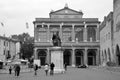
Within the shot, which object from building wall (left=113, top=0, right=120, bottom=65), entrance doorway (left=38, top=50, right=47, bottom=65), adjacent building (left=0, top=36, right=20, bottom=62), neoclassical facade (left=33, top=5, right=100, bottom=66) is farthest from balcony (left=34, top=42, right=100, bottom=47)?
building wall (left=113, top=0, right=120, bottom=65)

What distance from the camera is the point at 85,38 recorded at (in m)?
85.5

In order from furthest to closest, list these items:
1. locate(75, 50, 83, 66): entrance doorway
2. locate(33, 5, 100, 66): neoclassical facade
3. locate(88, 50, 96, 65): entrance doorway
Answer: locate(75, 50, 83, 66): entrance doorway → locate(88, 50, 96, 65): entrance doorway → locate(33, 5, 100, 66): neoclassical facade

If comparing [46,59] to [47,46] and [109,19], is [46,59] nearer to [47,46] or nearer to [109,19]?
[47,46]

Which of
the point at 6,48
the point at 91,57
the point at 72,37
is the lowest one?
the point at 91,57

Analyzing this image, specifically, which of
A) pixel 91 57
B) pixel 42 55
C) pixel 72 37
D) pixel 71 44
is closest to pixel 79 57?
pixel 91 57

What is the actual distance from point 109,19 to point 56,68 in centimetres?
3128

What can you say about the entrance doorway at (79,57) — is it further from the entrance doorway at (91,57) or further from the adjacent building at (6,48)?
the adjacent building at (6,48)

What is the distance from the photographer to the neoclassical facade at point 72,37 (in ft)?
277

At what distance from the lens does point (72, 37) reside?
85.9 m

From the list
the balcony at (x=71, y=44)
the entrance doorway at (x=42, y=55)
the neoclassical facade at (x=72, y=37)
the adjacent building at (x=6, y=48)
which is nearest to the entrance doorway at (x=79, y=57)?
the neoclassical facade at (x=72, y=37)

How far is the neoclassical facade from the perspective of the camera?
277 ft

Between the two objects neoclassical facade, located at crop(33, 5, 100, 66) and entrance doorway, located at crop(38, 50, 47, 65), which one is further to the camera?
entrance doorway, located at crop(38, 50, 47, 65)

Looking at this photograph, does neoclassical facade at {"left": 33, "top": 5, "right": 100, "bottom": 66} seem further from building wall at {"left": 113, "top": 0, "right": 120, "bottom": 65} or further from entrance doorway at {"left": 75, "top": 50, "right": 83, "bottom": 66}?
building wall at {"left": 113, "top": 0, "right": 120, "bottom": 65}

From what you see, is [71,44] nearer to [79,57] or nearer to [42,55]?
[79,57]
